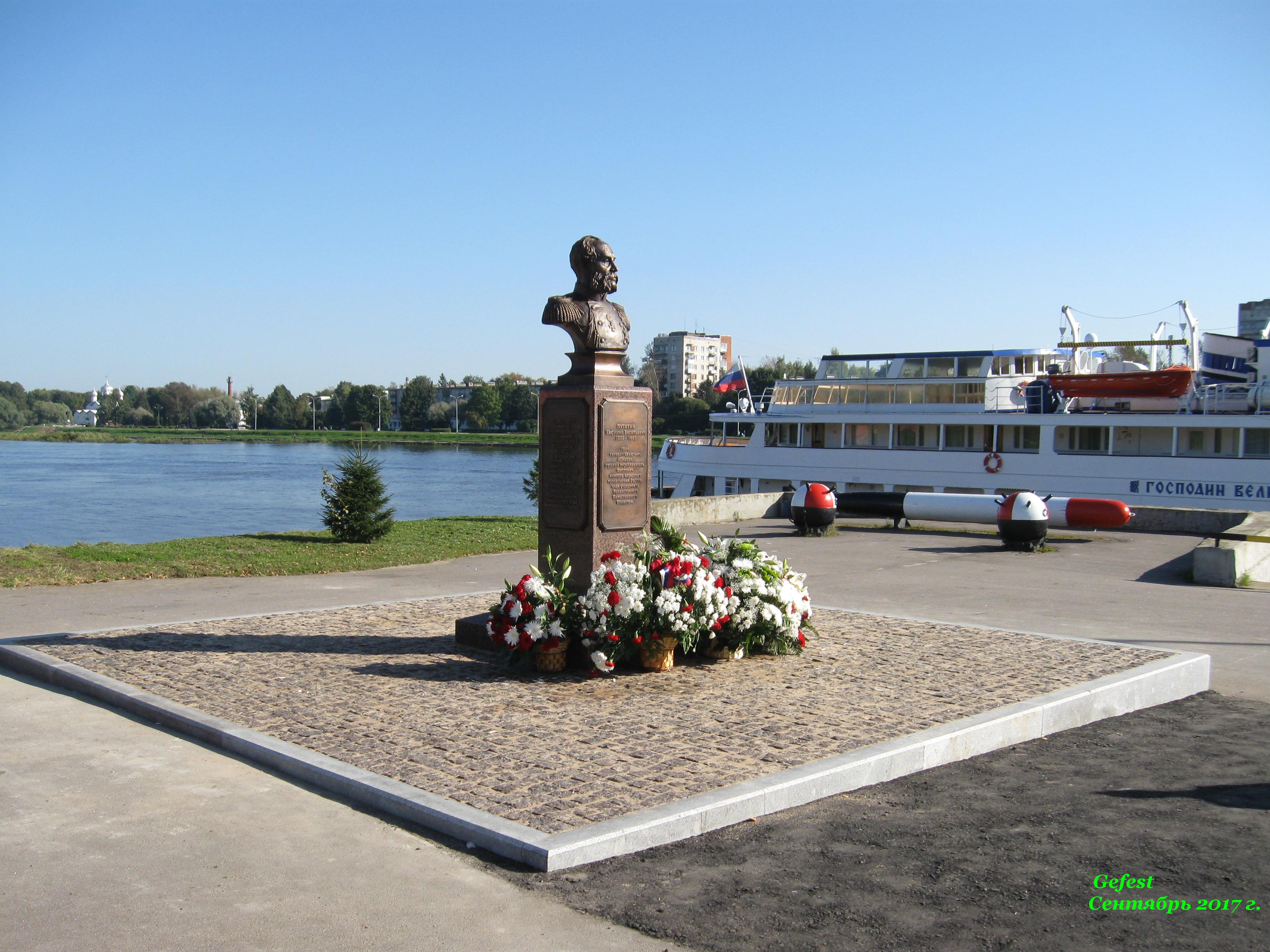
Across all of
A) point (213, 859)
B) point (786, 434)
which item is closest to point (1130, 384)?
point (786, 434)

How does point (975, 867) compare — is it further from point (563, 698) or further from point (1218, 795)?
point (563, 698)

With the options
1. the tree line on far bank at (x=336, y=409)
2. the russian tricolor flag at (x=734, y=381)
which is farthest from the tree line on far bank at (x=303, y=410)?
the russian tricolor flag at (x=734, y=381)

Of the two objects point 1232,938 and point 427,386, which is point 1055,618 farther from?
point 427,386

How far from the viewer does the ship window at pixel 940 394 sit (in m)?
35.6

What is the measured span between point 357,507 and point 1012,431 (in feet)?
74.3

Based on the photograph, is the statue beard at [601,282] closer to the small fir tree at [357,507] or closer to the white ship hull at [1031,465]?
the small fir tree at [357,507]

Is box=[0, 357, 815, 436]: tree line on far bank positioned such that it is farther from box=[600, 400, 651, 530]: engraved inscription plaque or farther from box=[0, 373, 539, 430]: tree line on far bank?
box=[600, 400, 651, 530]: engraved inscription plaque

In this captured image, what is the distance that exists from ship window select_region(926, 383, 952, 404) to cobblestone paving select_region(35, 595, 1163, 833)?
26051 mm

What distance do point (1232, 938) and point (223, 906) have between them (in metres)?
4.08

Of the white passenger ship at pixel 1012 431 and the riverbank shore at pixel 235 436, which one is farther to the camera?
the riverbank shore at pixel 235 436

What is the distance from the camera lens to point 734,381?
1684 inches

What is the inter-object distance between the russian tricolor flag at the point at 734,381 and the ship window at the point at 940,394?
855cm

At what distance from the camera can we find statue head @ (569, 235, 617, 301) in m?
9.61

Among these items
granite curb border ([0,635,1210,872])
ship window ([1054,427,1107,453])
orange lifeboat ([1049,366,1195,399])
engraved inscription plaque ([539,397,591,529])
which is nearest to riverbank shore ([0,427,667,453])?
ship window ([1054,427,1107,453])
